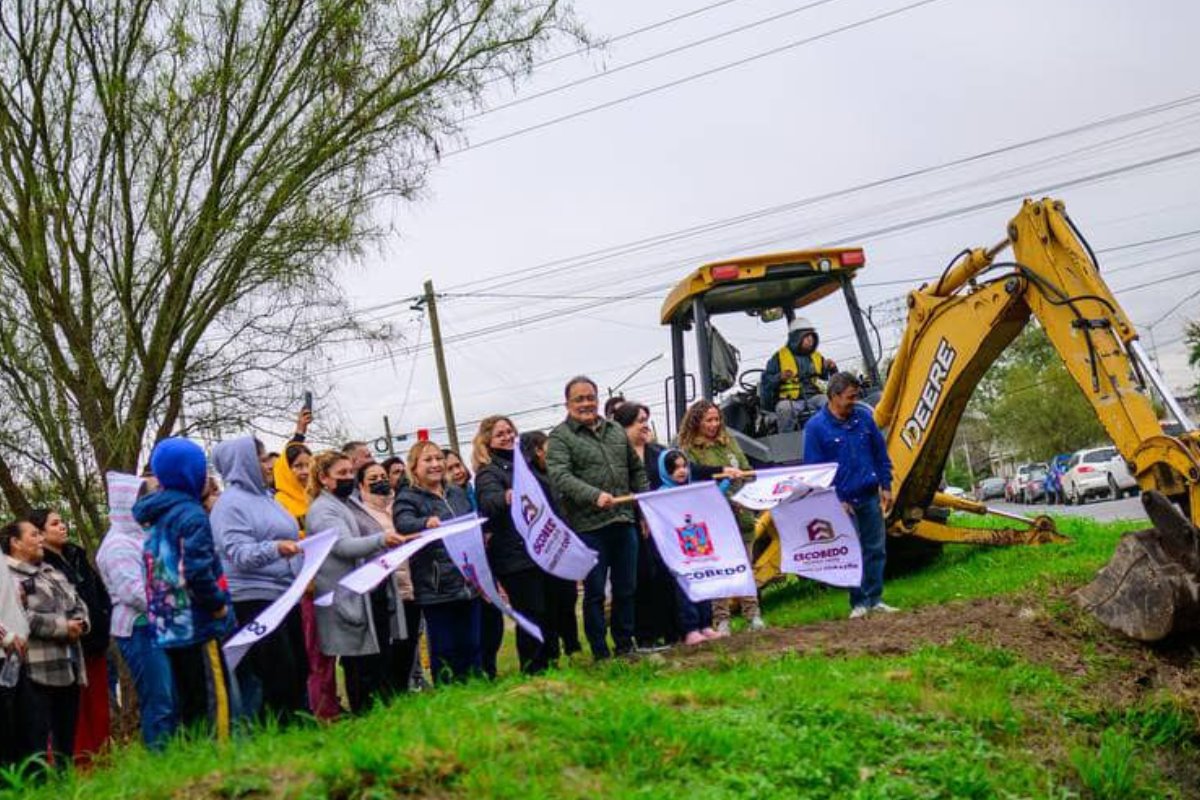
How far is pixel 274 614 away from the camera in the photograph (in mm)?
6672

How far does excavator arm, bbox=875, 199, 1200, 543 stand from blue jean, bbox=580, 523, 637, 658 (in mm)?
3104

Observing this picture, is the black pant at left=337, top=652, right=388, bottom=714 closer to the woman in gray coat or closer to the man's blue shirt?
the woman in gray coat

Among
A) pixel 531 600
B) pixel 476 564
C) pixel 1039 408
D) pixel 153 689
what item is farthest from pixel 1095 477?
pixel 1039 408

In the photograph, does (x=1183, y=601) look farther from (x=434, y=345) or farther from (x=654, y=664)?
(x=434, y=345)

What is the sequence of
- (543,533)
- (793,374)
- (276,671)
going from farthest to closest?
(793,374) → (543,533) → (276,671)

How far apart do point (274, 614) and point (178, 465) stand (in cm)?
92

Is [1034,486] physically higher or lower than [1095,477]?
lower

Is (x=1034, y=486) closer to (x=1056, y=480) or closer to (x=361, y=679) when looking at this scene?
(x=1056, y=480)

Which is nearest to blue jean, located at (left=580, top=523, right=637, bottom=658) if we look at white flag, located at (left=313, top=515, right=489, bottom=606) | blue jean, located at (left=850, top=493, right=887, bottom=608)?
white flag, located at (left=313, top=515, right=489, bottom=606)

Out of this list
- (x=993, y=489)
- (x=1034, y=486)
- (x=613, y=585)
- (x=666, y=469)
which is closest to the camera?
(x=613, y=585)

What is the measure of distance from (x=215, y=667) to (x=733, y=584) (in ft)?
11.5

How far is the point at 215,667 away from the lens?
6.75 m

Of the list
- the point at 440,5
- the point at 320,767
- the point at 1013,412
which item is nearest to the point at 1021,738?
the point at 320,767

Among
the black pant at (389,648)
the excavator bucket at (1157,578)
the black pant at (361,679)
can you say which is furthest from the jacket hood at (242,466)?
the excavator bucket at (1157,578)
